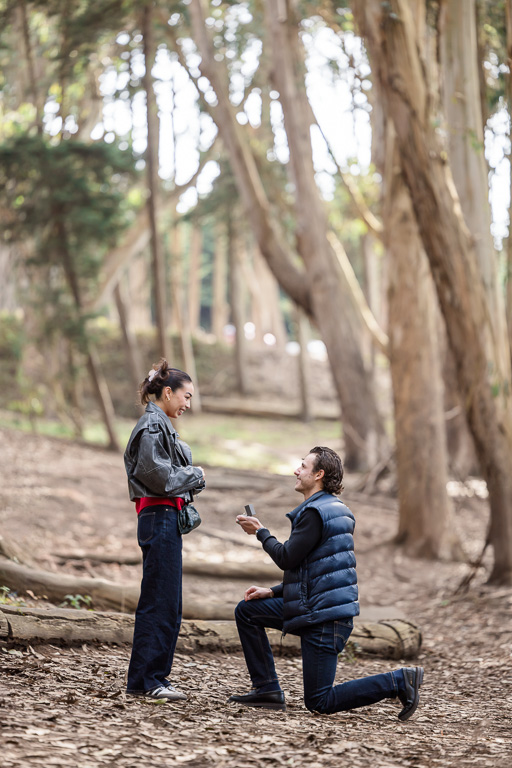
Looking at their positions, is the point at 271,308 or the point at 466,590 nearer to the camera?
the point at 466,590

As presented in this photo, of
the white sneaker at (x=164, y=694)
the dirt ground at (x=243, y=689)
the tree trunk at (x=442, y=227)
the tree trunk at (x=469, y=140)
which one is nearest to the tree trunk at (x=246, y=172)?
the dirt ground at (x=243, y=689)

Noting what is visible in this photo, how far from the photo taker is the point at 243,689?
16.2ft

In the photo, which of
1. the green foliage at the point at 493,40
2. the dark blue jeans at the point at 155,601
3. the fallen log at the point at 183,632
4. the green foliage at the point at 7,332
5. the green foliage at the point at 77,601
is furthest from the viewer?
the green foliage at the point at 7,332

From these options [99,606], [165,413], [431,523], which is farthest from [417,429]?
[165,413]

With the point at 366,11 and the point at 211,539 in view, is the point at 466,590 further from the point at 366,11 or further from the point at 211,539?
the point at 366,11

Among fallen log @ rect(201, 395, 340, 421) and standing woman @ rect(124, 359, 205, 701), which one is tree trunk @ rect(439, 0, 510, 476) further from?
fallen log @ rect(201, 395, 340, 421)

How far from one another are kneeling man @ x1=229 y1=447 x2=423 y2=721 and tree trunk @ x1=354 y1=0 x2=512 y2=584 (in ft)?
13.4

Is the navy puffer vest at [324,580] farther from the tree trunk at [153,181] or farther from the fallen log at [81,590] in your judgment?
the tree trunk at [153,181]

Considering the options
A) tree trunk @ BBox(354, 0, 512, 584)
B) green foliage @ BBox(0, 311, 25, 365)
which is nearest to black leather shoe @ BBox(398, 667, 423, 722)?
tree trunk @ BBox(354, 0, 512, 584)

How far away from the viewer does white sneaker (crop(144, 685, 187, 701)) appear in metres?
4.32

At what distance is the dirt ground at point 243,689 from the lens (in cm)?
360

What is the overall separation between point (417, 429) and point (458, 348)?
2911mm

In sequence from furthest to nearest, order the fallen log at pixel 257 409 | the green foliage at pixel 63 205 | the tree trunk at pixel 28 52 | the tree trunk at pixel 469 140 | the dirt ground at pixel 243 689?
1. the fallen log at pixel 257 409
2. the tree trunk at pixel 28 52
3. the green foliage at pixel 63 205
4. the tree trunk at pixel 469 140
5. the dirt ground at pixel 243 689

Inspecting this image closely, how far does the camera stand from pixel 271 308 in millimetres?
39094
